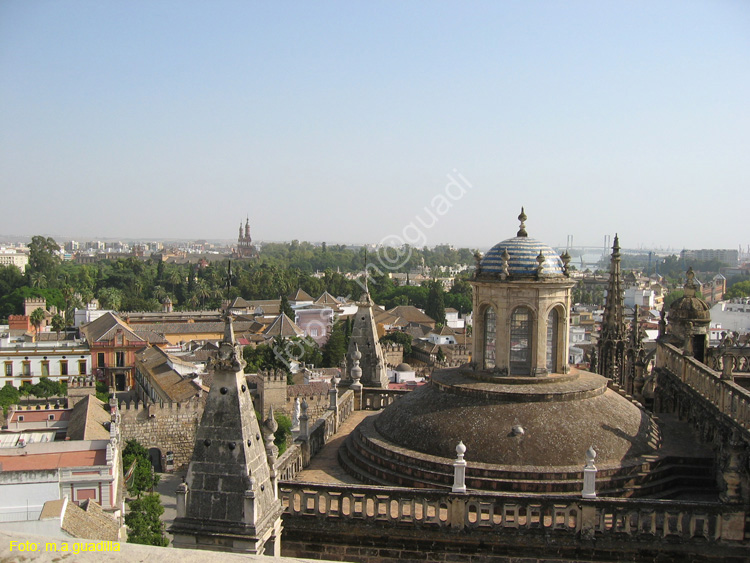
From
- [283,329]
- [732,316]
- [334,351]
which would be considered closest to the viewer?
[334,351]

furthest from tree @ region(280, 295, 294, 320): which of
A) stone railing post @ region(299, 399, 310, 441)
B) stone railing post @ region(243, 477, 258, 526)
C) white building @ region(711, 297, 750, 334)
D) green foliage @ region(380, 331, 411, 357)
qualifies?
stone railing post @ region(243, 477, 258, 526)

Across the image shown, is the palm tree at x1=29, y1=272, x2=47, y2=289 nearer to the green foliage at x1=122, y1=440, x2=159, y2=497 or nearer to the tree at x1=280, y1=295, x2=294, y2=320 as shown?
the tree at x1=280, y1=295, x2=294, y2=320

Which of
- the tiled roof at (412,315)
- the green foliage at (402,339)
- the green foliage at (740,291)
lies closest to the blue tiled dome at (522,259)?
the green foliage at (402,339)

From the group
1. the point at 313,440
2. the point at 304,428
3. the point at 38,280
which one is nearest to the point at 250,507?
the point at 304,428

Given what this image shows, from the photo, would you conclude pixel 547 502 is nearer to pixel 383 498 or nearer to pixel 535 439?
pixel 535 439

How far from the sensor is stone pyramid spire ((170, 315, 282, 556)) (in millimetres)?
9180

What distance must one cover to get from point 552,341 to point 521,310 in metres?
0.94

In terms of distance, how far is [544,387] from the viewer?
12.6 metres

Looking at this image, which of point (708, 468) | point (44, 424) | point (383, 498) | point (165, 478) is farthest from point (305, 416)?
point (44, 424)

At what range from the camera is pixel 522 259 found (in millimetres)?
13211

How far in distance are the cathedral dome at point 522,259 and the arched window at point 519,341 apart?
0.79 metres

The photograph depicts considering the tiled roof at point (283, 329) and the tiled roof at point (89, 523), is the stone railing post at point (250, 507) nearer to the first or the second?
the tiled roof at point (89, 523)

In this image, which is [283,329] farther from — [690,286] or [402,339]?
[690,286]

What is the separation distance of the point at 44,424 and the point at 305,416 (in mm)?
40514
